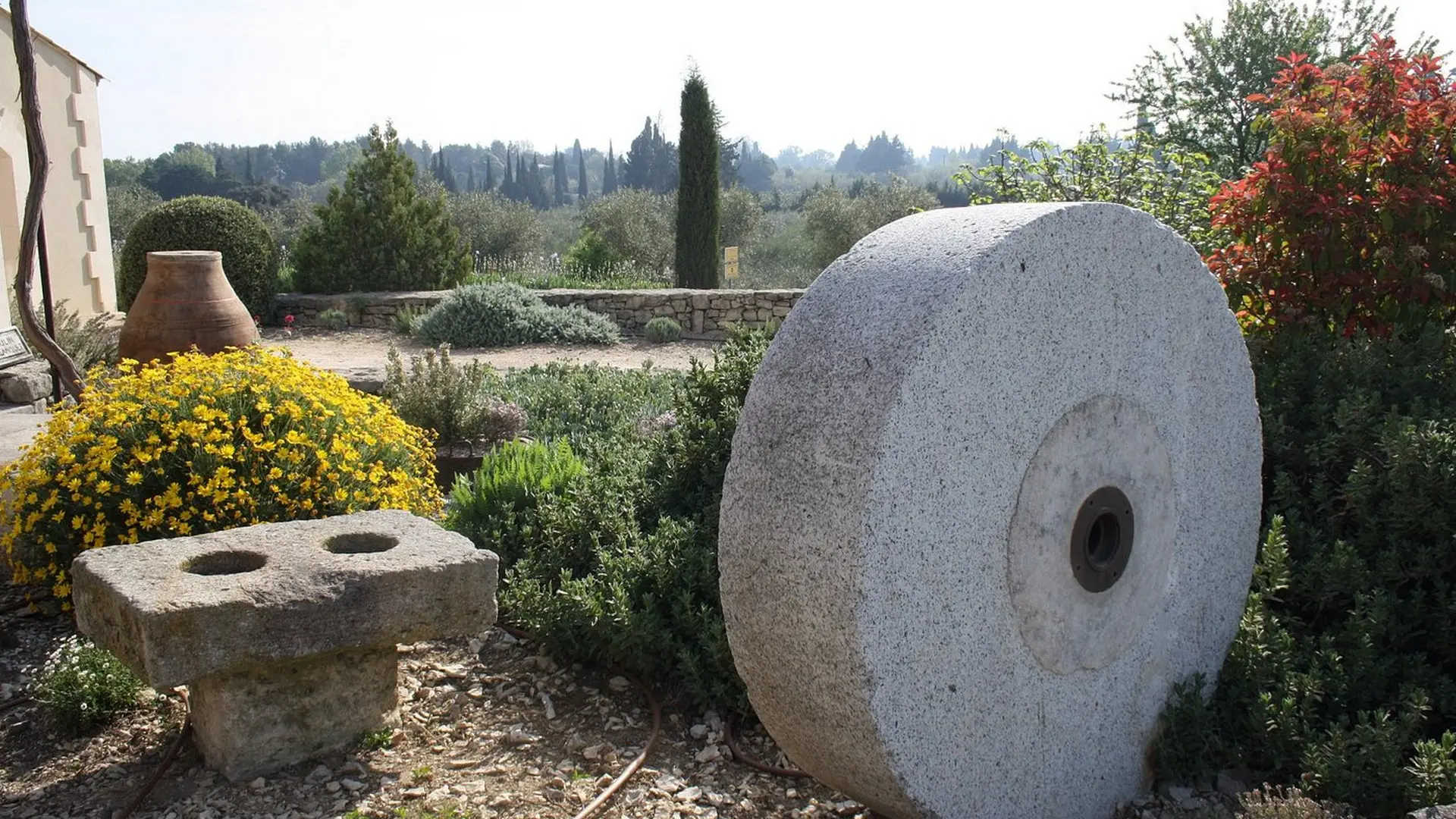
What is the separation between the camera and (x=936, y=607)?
2262mm

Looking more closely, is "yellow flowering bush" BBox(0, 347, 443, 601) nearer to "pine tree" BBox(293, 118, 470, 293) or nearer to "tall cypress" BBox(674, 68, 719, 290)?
"pine tree" BBox(293, 118, 470, 293)

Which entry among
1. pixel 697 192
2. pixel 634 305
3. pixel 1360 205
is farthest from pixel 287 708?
pixel 697 192

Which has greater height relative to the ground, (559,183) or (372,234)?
(559,183)

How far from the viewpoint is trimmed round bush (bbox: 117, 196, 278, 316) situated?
13906 mm

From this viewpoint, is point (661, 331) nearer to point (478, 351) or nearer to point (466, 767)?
point (478, 351)

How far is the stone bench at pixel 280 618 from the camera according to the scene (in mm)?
2736

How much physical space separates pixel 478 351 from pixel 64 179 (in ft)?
16.0

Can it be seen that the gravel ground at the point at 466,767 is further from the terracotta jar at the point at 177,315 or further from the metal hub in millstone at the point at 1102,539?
the terracotta jar at the point at 177,315

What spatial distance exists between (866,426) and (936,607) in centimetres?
45

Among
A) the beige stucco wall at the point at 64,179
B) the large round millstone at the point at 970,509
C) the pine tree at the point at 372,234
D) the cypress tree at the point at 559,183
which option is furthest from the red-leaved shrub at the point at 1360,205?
the cypress tree at the point at 559,183

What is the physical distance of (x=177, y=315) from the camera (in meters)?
6.61

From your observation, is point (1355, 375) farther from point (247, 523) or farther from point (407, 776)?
point (247, 523)

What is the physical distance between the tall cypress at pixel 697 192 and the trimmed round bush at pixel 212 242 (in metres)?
6.72

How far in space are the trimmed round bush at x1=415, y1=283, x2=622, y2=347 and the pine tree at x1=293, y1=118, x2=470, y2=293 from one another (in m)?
1.93
